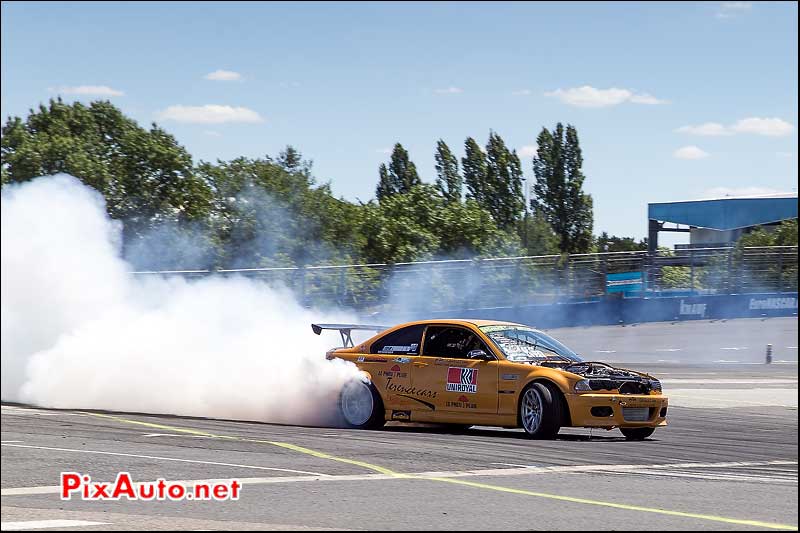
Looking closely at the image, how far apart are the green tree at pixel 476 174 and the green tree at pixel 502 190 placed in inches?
9.2

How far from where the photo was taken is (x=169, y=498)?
28.8 feet

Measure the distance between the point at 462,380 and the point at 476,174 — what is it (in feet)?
213

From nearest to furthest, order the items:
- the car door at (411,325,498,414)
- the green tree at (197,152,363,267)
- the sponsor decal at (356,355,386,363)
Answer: the car door at (411,325,498,414) → the sponsor decal at (356,355,386,363) → the green tree at (197,152,363,267)

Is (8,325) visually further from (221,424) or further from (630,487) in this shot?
(630,487)

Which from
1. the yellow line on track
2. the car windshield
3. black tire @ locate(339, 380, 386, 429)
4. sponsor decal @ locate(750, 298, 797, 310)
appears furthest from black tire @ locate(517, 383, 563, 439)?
sponsor decal @ locate(750, 298, 797, 310)

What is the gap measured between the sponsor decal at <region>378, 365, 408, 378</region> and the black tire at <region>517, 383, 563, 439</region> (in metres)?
1.63

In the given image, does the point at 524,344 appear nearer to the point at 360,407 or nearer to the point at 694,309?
the point at 360,407

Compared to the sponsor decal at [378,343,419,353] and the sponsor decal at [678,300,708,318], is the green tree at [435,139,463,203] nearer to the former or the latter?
the sponsor decal at [678,300,708,318]

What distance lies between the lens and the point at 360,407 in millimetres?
14594

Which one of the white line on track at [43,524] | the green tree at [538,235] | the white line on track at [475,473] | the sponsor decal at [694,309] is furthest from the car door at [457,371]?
the green tree at [538,235]

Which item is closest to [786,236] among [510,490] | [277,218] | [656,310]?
[656,310]

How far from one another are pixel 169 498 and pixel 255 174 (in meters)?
44.8

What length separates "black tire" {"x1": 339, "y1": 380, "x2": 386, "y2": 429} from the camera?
14.4 m

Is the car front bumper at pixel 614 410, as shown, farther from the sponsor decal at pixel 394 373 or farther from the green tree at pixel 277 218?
the green tree at pixel 277 218
